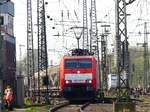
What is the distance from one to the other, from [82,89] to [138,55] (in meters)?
106

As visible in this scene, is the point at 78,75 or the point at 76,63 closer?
the point at 78,75

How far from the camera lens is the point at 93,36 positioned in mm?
87062

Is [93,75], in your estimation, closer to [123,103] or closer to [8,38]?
[8,38]

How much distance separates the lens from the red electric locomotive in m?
48.2

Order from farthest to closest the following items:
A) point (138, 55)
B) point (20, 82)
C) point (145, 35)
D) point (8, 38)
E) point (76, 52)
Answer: point (138, 55), point (145, 35), point (8, 38), point (76, 52), point (20, 82)

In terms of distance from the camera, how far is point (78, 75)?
48.3m

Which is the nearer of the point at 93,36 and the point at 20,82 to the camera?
the point at 20,82

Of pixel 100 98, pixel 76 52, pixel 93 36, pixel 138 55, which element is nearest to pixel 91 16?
pixel 93 36

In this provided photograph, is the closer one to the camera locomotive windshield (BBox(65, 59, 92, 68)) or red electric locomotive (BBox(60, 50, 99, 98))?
red electric locomotive (BBox(60, 50, 99, 98))

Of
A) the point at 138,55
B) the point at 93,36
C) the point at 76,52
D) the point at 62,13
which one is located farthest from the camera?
the point at 138,55

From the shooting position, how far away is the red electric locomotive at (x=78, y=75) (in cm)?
4819

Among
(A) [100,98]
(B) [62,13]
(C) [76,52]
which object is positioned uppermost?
(B) [62,13]

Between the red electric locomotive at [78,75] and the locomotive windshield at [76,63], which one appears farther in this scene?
the locomotive windshield at [76,63]

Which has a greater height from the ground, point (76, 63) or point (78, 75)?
point (76, 63)
